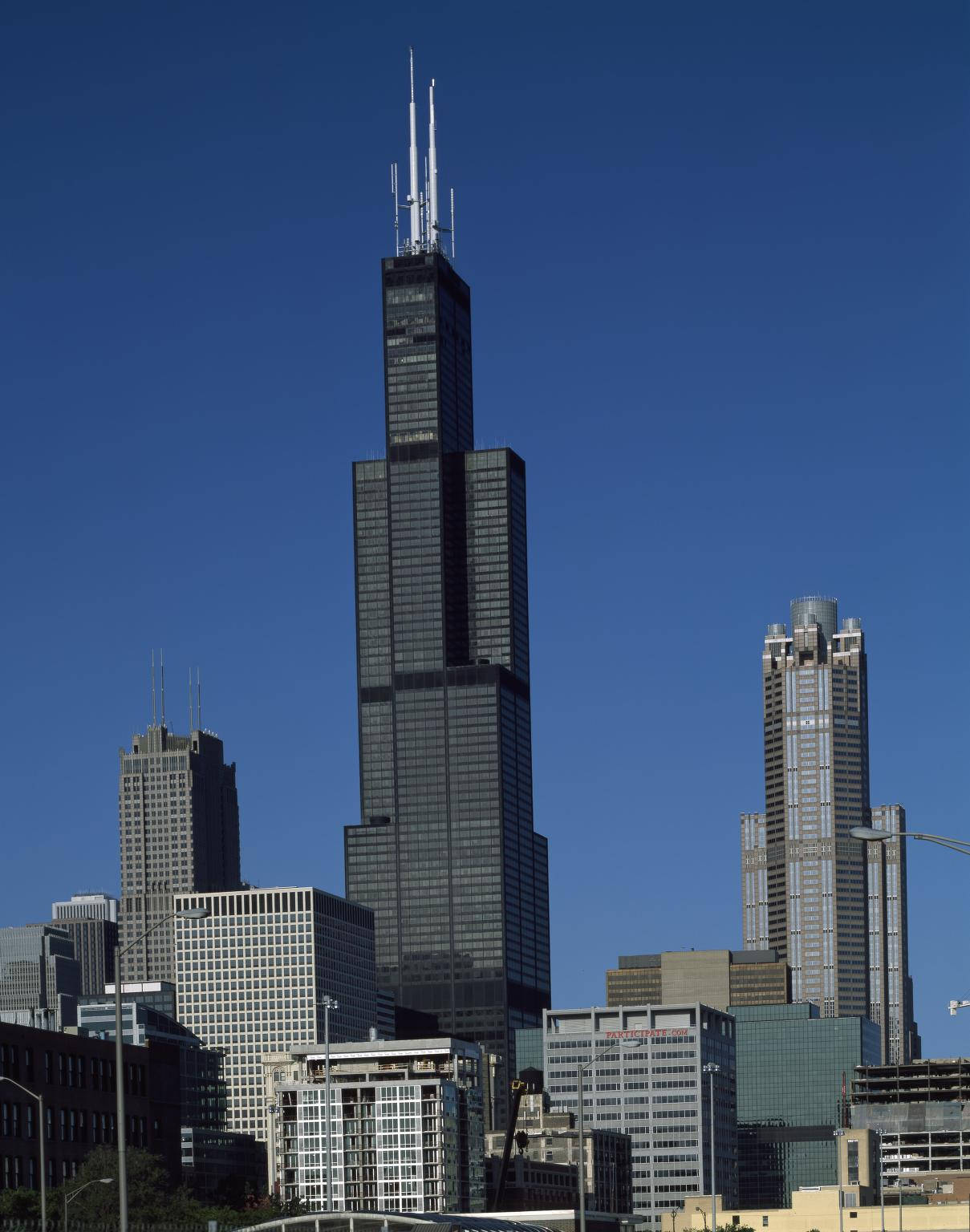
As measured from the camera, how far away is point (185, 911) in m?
65.5

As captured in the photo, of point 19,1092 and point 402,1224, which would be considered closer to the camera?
point 402,1224

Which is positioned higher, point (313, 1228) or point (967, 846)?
point (967, 846)

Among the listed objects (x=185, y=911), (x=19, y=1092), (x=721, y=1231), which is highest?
(x=185, y=911)

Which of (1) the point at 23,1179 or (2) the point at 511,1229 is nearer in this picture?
(2) the point at 511,1229

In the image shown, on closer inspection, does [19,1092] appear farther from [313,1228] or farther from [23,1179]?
[313,1228]

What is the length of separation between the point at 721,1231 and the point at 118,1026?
13695cm

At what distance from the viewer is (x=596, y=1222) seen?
18225 cm

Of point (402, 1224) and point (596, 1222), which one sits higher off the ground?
point (402, 1224)

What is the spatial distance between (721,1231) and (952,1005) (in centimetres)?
12481

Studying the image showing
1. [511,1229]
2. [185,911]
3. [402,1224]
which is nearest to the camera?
[185,911]

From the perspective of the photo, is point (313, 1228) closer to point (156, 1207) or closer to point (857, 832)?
point (857, 832)

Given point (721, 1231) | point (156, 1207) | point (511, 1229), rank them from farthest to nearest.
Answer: point (721, 1231), point (156, 1207), point (511, 1229)

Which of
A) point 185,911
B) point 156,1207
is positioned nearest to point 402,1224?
point 185,911

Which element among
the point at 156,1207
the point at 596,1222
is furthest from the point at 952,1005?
the point at 596,1222
